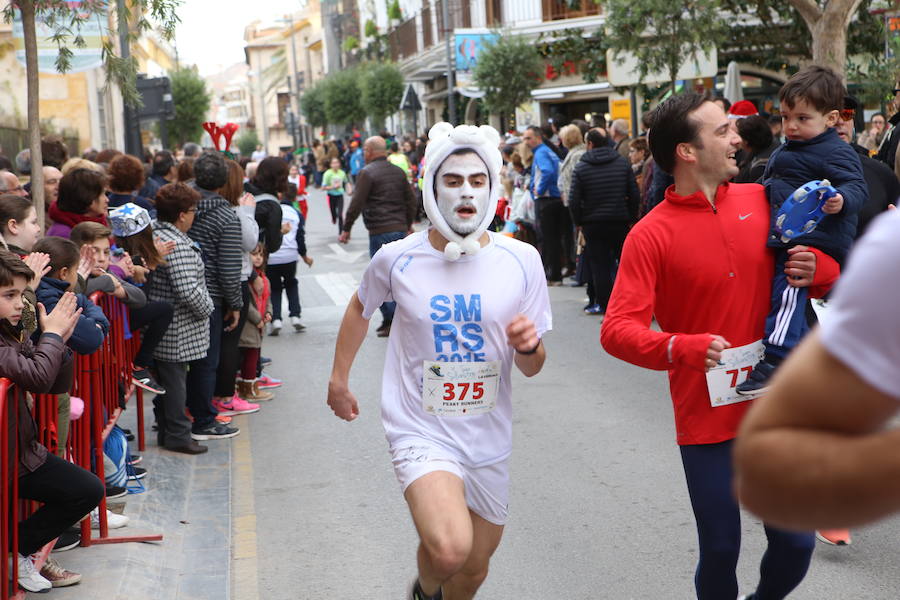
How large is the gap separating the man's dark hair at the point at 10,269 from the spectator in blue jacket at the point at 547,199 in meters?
10.3

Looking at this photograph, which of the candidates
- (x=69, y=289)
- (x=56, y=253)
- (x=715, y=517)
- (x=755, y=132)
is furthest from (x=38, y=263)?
(x=755, y=132)

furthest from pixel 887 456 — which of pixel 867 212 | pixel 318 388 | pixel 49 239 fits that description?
pixel 318 388

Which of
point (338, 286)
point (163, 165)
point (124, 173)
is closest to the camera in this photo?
point (124, 173)

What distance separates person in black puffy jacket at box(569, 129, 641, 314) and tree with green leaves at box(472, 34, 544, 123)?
18159mm

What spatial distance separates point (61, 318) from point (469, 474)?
78.4 inches

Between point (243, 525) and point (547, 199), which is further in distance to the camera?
point (547, 199)

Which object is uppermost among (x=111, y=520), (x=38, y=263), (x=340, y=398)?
(x=38, y=263)

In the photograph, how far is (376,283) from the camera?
13.5 ft

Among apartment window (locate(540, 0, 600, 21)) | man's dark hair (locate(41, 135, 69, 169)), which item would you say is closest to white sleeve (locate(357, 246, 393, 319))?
man's dark hair (locate(41, 135, 69, 169))

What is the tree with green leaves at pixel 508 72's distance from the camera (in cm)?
2952

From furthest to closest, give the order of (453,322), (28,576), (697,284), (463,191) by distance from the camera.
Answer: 1. (28,576)
2. (463,191)
3. (453,322)
4. (697,284)

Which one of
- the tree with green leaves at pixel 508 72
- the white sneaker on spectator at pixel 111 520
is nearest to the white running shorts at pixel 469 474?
the white sneaker on spectator at pixel 111 520

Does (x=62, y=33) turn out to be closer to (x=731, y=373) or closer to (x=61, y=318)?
(x=61, y=318)

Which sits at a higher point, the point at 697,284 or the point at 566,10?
the point at 566,10
